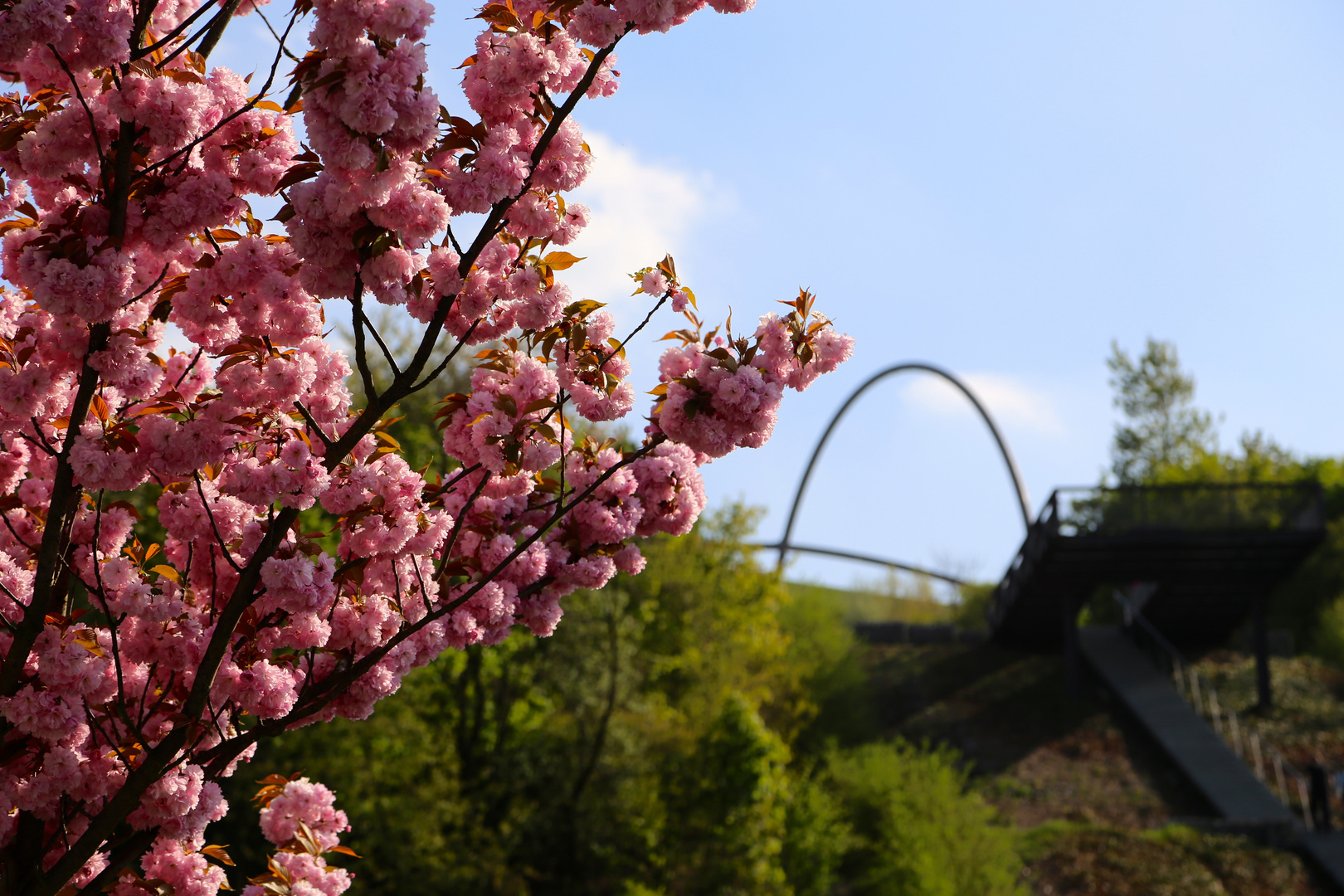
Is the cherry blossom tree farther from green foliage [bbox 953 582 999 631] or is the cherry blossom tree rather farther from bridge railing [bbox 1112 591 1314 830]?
green foliage [bbox 953 582 999 631]

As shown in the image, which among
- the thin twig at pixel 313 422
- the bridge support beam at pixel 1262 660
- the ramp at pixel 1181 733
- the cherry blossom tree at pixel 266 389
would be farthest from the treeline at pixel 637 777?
the thin twig at pixel 313 422

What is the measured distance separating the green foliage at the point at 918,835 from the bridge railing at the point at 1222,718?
16.8ft

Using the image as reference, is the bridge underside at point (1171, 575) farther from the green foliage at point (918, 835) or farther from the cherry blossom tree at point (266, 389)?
the cherry blossom tree at point (266, 389)

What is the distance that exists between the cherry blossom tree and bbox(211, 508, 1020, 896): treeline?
420 inches

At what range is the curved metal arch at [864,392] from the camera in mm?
27719

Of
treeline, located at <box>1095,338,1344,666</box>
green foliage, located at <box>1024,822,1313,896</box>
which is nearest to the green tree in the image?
treeline, located at <box>1095,338,1344,666</box>

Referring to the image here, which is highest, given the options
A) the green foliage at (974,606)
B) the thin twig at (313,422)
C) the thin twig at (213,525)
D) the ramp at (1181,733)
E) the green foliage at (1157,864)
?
the green foliage at (974,606)

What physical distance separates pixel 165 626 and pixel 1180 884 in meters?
14.6

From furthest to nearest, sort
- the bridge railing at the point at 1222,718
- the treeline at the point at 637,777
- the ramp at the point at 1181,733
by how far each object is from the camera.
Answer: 1. the bridge railing at the point at 1222,718
2. the ramp at the point at 1181,733
3. the treeline at the point at 637,777

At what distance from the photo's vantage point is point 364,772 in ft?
47.1

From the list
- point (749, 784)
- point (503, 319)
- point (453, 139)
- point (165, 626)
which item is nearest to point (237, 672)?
point (165, 626)

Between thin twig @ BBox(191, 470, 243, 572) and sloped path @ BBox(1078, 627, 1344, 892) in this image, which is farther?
sloped path @ BBox(1078, 627, 1344, 892)

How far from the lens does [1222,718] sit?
21016 mm

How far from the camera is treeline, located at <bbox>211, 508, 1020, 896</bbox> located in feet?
44.7
